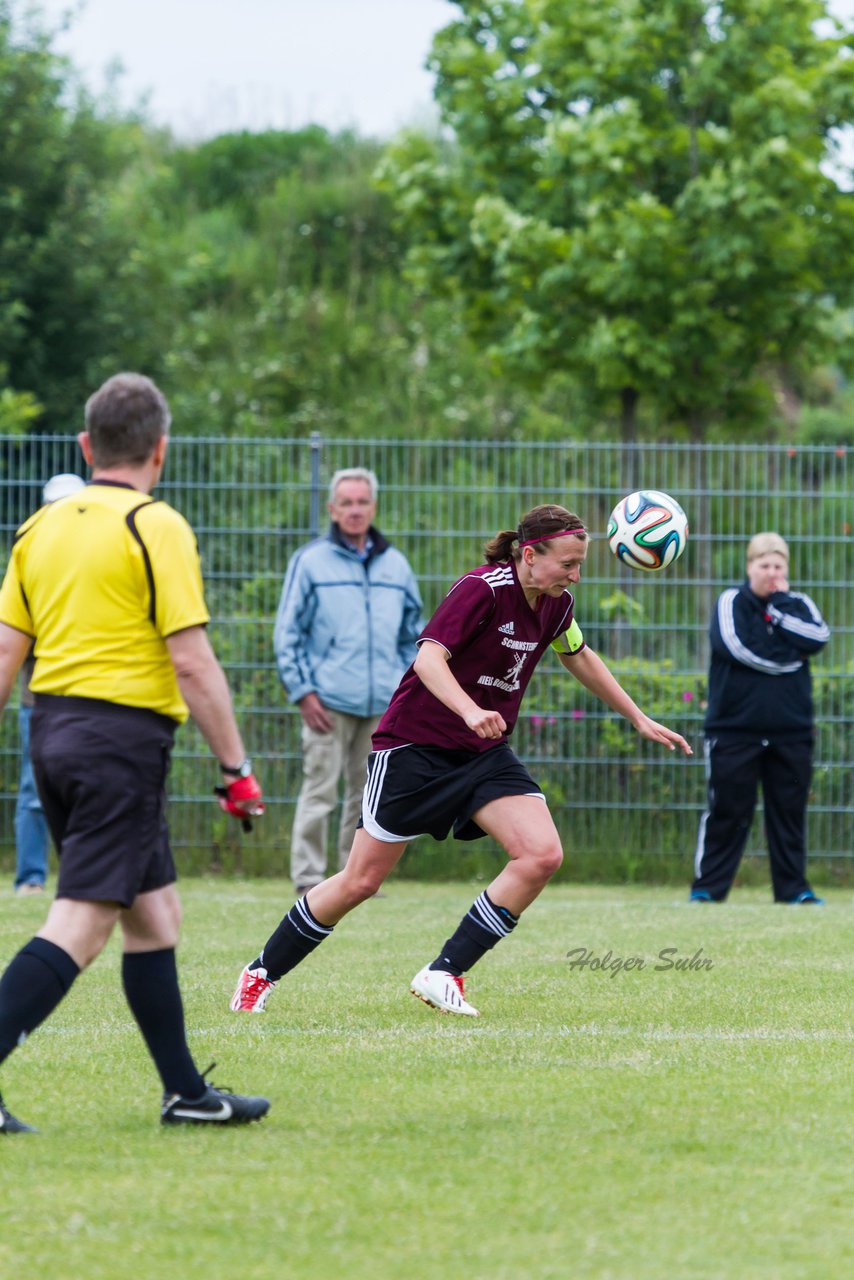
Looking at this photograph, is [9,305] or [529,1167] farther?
[9,305]

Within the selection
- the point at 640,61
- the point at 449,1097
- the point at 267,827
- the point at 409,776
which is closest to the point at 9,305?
the point at 640,61

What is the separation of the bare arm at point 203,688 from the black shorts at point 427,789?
2009 mm

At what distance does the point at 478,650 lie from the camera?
6.32 metres

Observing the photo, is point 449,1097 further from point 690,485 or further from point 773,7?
point 773,7

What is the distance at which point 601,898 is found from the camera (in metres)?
11.3

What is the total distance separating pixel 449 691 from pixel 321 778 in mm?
4967

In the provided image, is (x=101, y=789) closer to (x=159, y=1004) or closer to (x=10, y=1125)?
(x=159, y=1004)

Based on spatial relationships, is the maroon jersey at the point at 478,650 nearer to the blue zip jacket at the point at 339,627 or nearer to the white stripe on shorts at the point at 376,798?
the white stripe on shorts at the point at 376,798

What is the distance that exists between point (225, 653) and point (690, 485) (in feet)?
11.5

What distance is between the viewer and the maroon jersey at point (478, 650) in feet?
20.4

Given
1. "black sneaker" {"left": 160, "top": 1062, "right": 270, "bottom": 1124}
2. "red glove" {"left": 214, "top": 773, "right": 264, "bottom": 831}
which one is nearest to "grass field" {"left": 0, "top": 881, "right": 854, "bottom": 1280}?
"black sneaker" {"left": 160, "top": 1062, "right": 270, "bottom": 1124}

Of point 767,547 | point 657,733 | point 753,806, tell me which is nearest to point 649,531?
point 657,733

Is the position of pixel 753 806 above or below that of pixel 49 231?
below

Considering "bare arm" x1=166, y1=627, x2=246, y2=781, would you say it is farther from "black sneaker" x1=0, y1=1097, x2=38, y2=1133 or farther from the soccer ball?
the soccer ball
